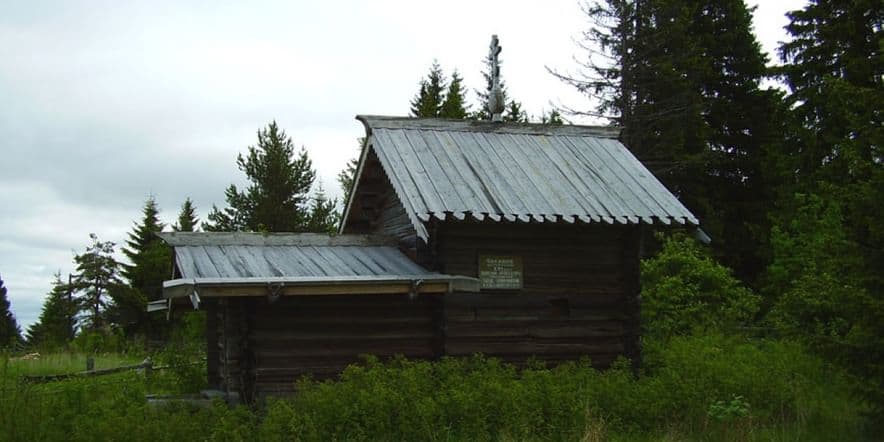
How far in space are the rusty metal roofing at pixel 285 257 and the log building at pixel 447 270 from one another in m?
0.03

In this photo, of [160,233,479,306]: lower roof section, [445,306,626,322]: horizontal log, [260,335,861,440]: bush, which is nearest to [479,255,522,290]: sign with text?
[445,306,626,322]: horizontal log

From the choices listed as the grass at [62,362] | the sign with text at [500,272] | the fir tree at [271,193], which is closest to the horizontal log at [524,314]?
the sign with text at [500,272]

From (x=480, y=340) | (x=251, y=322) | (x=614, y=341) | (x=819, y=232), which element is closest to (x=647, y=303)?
(x=819, y=232)

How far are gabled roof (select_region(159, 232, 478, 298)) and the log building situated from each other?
0.08 feet

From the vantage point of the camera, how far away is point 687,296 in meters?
20.5

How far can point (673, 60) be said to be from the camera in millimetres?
27953

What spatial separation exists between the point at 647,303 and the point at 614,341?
639 centimetres

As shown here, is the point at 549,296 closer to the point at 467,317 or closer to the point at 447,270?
the point at 467,317

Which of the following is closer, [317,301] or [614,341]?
[317,301]

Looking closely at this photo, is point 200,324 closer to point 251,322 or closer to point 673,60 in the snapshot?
point 251,322

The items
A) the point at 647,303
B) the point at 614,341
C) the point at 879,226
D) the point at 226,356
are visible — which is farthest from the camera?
the point at 647,303

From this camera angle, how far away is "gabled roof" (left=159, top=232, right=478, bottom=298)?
10359 millimetres

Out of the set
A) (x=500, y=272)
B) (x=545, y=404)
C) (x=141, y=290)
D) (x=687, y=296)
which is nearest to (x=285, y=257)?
(x=500, y=272)

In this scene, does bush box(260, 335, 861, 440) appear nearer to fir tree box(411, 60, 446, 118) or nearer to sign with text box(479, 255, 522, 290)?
sign with text box(479, 255, 522, 290)
